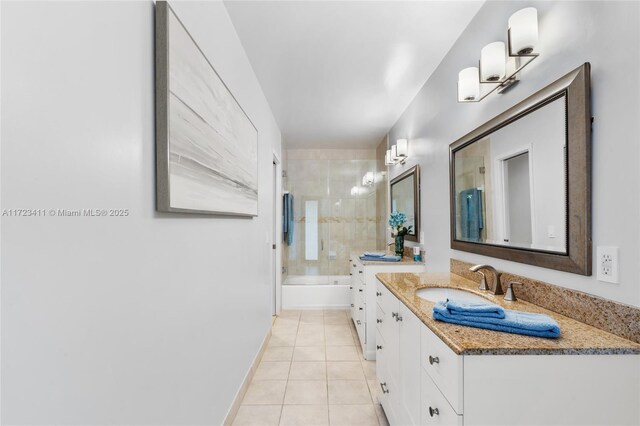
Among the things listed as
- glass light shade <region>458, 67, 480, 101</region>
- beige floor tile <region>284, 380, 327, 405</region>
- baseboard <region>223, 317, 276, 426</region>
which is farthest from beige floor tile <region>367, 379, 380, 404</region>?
glass light shade <region>458, 67, 480, 101</region>

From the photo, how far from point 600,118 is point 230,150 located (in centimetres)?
160

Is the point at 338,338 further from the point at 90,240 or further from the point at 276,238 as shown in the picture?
the point at 90,240

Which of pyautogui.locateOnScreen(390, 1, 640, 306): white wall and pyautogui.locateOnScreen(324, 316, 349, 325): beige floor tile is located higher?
pyautogui.locateOnScreen(390, 1, 640, 306): white wall

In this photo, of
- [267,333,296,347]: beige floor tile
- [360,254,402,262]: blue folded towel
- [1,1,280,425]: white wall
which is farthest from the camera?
[267,333,296,347]: beige floor tile

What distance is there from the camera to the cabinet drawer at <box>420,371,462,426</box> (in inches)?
37.4

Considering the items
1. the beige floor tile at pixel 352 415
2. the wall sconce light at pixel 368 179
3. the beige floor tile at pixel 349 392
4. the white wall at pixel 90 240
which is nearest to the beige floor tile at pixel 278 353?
the beige floor tile at pixel 349 392

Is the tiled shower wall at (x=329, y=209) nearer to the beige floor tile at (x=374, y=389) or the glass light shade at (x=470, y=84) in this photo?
the beige floor tile at (x=374, y=389)

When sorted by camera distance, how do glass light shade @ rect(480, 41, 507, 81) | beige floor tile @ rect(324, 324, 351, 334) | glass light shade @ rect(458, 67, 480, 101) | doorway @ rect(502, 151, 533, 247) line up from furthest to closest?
beige floor tile @ rect(324, 324, 351, 334), glass light shade @ rect(458, 67, 480, 101), glass light shade @ rect(480, 41, 507, 81), doorway @ rect(502, 151, 533, 247)

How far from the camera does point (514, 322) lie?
1.01 metres

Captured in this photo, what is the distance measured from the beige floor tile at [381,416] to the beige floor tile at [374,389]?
5 centimetres

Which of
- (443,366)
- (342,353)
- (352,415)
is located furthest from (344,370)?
(443,366)

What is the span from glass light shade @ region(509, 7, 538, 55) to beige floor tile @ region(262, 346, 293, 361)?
2.66 m

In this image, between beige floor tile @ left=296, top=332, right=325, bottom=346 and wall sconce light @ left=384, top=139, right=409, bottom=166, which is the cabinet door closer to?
beige floor tile @ left=296, top=332, right=325, bottom=346

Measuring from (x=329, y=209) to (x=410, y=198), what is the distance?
206 cm
